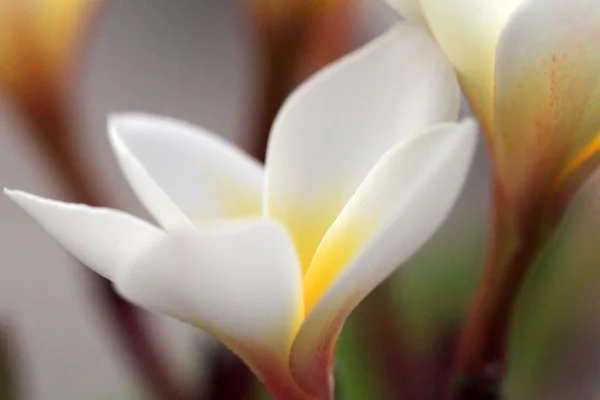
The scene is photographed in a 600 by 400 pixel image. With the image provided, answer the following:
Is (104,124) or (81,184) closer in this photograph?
(81,184)

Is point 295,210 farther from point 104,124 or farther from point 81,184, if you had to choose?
point 104,124

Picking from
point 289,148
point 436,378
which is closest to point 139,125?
point 289,148

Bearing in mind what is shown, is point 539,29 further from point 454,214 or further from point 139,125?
point 454,214

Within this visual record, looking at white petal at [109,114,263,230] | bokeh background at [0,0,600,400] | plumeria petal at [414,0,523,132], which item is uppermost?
plumeria petal at [414,0,523,132]

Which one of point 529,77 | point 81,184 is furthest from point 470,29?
point 81,184

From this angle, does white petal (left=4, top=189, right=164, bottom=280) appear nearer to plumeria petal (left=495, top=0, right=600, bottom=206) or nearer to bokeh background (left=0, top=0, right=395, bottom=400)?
plumeria petal (left=495, top=0, right=600, bottom=206)

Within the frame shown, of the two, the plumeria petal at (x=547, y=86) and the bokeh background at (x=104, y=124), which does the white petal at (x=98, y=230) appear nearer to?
the plumeria petal at (x=547, y=86)

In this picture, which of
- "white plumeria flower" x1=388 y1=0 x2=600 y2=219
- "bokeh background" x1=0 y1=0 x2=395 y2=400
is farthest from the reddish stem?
"bokeh background" x1=0 y1=0 x2=395 y2=400

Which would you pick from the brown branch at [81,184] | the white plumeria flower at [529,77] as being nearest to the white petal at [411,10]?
the white plumeria flower at [529,77]
